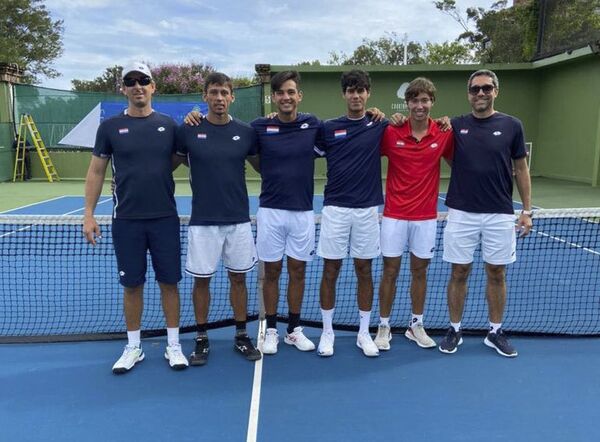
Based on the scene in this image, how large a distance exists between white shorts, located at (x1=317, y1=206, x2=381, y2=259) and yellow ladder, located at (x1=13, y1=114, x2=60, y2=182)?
16513 millimetres

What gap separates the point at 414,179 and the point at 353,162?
1.47 feet

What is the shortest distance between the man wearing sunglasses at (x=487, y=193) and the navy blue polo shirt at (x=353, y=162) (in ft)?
1.92

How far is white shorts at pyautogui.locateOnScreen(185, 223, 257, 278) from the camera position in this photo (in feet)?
11.1

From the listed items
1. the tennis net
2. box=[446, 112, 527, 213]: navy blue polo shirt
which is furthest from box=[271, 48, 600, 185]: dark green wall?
box=[446, 112, 527, 213]: navy blue polo shirt

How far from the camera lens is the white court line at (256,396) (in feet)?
8.67

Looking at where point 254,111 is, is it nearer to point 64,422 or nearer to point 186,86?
point 64,422

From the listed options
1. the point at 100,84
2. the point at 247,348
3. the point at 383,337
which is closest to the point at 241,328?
the point at 247,348

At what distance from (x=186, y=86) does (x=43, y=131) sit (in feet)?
66.3

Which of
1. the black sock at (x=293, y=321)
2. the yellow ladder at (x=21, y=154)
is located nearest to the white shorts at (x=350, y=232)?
the black sock at (x=293, y=321)

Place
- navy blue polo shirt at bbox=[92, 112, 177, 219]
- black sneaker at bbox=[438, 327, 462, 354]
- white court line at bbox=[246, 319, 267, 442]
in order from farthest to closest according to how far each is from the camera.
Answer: black sneaker at bbox=[438, 327, 462, 354], navy blue polo shirt at bbox=[92, 112, 177, 219], white court line at bbox=[246, 319, 267, 442]

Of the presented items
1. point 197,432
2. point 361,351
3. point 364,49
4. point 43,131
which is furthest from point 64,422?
point 364,49

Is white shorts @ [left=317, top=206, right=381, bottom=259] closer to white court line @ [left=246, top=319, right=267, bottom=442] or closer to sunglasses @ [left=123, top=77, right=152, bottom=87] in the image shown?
white court line @ [left=246, top=319, right=267, bottom=442]

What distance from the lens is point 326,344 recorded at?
11.9 feet

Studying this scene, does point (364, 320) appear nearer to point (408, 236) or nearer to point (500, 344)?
point (408, 236)
